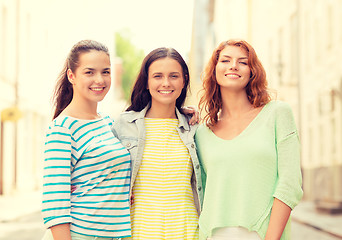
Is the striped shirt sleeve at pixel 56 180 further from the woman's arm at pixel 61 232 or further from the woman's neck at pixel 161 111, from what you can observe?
the woman's neck at pixel 161 111

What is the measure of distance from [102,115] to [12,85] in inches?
642

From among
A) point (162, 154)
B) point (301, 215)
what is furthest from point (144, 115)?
point (301, 215)

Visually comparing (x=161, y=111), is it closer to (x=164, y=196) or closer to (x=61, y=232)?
(x=164, y=196)

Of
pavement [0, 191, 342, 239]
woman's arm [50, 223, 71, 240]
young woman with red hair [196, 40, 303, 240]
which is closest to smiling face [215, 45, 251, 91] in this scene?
young woman with red hair [196, 40, 303, 240]

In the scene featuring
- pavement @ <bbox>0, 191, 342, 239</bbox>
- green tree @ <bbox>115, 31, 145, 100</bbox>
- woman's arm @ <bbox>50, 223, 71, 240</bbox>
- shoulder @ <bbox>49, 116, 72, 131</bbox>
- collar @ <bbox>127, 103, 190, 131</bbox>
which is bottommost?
pavement @ <bbox>0, 191, 342, 239</bbox>

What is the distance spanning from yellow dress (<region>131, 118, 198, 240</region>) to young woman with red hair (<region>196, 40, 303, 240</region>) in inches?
5.6

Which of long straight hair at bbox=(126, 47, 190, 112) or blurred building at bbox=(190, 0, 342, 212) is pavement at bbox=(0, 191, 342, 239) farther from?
long straight hair at bbox=(126, 47, 190, 112)

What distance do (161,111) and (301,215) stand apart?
406 inches

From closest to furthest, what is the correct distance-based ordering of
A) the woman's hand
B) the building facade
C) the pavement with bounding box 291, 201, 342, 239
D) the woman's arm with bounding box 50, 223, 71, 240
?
the woman's arm with bounding box 50, 223, 71, 240
the woman's hand
the pavement with bounding box 291, 201, 342, 239
the building facade

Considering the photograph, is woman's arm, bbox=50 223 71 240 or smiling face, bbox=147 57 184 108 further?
smiling face, bbox=147 57 184 108

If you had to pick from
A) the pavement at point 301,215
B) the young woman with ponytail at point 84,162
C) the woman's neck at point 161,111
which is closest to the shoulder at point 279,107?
the woman's neck at point 161,111

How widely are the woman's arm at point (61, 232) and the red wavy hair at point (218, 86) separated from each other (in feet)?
3.70

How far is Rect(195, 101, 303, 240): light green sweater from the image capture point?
10.3ft

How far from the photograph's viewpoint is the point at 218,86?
3.59m
